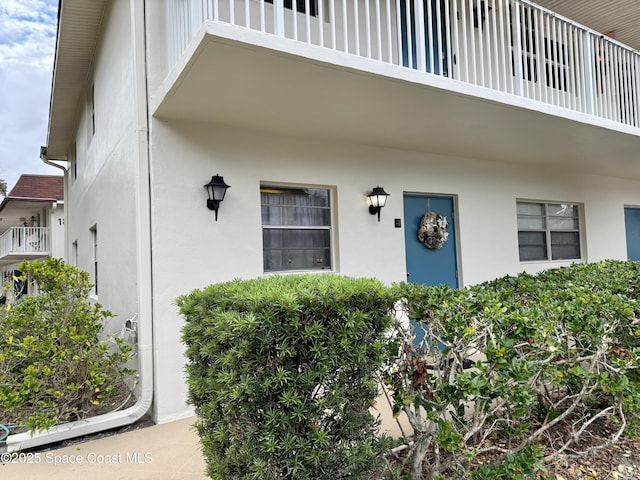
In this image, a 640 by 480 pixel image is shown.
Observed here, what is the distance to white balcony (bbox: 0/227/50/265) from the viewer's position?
17.6 metres

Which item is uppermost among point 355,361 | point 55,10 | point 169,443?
point 55,10

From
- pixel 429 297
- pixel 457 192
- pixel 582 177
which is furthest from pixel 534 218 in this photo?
pixel 429 297

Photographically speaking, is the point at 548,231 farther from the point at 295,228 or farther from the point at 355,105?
the point at 355,105

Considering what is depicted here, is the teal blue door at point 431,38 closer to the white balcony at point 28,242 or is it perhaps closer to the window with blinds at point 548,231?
the window with blinds at point 548,231

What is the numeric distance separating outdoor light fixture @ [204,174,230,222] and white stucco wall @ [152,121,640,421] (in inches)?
3.4

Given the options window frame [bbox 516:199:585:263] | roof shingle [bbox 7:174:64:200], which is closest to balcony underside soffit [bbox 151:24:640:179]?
window frame [bbox 516:199:585:263]

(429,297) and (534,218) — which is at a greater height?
(534,218)

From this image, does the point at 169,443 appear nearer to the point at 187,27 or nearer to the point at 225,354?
the point at 225,354

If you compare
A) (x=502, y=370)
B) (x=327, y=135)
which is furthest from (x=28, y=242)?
(x=502, y=370)

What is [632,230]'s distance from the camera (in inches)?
347

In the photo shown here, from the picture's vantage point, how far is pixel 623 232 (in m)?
8.41

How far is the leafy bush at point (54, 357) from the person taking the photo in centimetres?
332

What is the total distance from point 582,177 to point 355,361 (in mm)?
7864

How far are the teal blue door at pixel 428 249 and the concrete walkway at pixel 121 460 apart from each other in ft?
11.9
